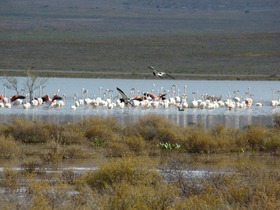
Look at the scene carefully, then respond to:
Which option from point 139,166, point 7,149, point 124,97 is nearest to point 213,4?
point 124,97

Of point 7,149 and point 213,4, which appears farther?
point 213,4

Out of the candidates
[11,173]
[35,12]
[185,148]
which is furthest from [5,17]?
[11,173]

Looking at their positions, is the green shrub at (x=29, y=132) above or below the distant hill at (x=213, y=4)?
below

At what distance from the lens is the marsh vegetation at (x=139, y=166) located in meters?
10.8

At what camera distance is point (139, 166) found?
44.2 ft

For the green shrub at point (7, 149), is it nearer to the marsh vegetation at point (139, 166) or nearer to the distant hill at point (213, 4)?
the marsh vegetation at point (139, 166)

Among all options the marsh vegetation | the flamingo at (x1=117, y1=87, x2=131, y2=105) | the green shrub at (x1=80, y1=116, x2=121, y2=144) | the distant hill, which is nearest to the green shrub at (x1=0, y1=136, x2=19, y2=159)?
the marsh vegetation

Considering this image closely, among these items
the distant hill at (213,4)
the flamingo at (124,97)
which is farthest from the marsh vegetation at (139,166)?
the distant hill at (213,4)

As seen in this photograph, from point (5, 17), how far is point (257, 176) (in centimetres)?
8479

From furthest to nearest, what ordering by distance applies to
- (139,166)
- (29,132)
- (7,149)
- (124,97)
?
(124,97), (29,132), (7,149), (139,166)

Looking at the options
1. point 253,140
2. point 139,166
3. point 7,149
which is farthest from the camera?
point 253,140

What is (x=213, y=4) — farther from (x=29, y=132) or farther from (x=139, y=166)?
(x=139, y=166)

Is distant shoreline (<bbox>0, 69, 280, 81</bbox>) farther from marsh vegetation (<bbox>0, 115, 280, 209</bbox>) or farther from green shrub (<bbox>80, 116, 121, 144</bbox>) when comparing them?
marsh vegetation (<bbox>0, 115, 280, 209</bbox>)

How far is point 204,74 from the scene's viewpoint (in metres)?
56.3
